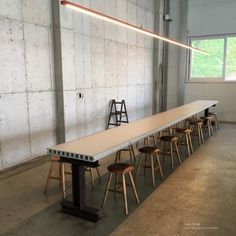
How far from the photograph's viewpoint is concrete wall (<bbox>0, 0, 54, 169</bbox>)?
13.5ft

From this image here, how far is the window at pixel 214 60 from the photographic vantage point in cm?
826

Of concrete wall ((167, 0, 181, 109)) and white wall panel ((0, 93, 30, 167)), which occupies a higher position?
concrete wall ((167, 0, 181, 109))

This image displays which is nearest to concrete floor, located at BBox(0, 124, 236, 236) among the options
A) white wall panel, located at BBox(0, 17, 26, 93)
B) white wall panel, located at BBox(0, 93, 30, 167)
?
white wall panel, located at BBox(0, 93, 30, 167)

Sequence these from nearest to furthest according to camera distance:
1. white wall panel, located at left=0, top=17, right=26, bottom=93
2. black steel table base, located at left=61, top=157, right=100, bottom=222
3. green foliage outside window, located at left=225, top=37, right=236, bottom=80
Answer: black steel table base, located at left=61, top=157, right=100, bottom=222, white wall panel, located at left=0, top=17, right=26, bottom=93, green foliage outside window, located at left=225, top=37, right=236, bottom=80

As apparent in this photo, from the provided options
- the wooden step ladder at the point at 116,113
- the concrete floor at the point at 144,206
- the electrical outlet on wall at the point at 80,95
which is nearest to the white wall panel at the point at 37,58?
the electrical outlet on wall at the point at 80,95

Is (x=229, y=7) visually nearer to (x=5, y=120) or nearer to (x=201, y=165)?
(x=201, y=165)

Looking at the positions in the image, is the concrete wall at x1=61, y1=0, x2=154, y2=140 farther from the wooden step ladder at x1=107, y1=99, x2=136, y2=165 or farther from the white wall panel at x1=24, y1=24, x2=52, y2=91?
the white wall panel at x1=24, y1=24, x2=52, y2=91

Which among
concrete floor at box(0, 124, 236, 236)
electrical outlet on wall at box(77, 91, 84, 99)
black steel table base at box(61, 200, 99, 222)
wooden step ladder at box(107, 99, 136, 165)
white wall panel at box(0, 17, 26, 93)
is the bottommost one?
concrete floor at box(0, 124, 236, 236)

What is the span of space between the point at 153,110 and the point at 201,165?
4546 mm

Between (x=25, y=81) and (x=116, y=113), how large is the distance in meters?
2.73

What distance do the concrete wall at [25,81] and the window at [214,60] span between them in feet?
18.3

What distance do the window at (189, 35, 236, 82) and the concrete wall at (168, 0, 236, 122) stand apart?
225mm

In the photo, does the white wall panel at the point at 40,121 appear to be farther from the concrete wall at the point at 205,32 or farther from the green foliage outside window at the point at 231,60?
the green foliage outside window at the point at 231,60

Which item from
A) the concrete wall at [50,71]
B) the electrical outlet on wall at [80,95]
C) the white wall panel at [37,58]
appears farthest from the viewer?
the electrical outlet on wall at [80,95]
